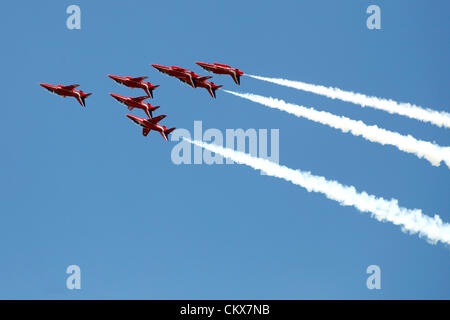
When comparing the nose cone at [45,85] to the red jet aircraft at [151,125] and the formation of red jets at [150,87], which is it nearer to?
the formation of red jets at [150,87]

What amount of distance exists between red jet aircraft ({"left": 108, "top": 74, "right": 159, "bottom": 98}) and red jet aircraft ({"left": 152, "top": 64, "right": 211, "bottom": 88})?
224 centimetres

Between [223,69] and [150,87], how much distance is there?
30.7ft

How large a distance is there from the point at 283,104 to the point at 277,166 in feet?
26.3

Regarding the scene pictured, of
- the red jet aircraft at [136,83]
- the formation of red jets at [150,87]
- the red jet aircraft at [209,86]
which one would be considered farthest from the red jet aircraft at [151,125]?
the red jet aircraft at [209,86]

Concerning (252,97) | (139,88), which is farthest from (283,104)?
(139,88)

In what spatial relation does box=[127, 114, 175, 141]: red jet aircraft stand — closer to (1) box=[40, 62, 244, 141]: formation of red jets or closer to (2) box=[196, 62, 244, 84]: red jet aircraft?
(1) box=[40, 62, 244, 141]: formation of red jets

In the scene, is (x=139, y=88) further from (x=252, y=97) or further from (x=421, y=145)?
(x=421, y=145)

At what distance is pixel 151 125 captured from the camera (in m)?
108

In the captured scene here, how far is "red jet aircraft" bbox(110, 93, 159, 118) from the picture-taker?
109 meters

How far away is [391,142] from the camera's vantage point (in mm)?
97062

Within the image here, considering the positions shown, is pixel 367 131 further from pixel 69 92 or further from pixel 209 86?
pixel 69 92

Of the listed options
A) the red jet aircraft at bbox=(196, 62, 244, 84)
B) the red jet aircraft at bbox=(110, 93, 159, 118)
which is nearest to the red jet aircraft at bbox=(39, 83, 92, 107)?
the red jet aircraft at bbox=(110, 93, 159, 118)
